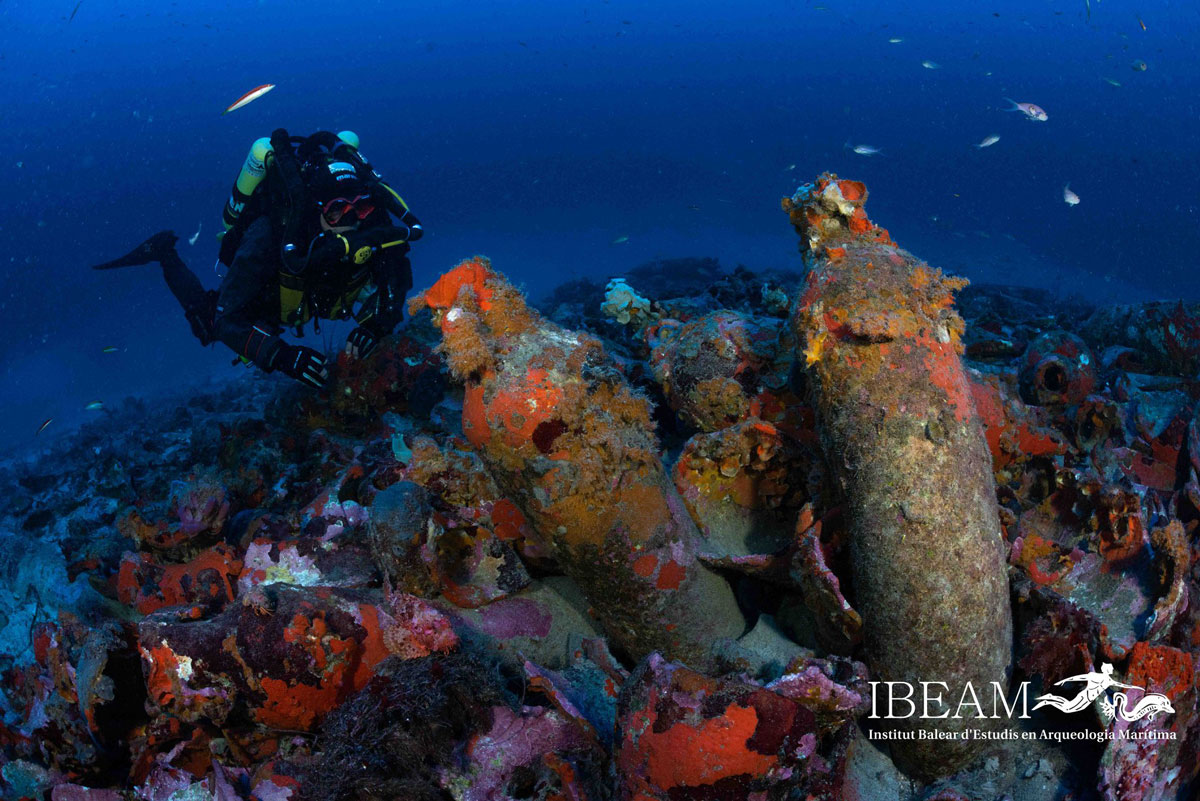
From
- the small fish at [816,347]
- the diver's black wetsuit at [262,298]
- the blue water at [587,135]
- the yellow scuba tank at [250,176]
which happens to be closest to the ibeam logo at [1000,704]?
the small fish at [816,347]

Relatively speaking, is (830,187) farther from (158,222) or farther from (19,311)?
(158,222)

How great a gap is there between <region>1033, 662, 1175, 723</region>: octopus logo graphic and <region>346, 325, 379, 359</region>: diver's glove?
6527 millimetres

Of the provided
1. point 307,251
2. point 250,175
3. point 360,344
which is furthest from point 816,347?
point 250,175

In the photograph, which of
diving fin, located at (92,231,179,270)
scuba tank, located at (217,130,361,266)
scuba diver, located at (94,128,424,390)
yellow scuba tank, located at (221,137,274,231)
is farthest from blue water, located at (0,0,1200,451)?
scuba diver, located at (94,128,424,390)

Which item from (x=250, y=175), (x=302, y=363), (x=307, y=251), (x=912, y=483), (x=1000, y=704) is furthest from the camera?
(x=250, y=175)

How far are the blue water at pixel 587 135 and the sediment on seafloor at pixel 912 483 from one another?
29421 mm

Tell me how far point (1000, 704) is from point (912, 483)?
0.87m

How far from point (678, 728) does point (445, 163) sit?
88.4 m

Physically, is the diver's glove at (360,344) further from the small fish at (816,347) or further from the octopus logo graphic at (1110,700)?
the octopus logo graphic at (1110,700)

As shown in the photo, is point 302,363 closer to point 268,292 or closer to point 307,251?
point 307,251

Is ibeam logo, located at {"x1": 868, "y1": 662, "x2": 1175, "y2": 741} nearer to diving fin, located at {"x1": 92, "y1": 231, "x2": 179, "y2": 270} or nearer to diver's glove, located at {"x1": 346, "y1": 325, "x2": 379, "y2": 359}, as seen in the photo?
diver's glove, located at {"x1": 346, "y1": 325, "x2": 379, "y2": 359}

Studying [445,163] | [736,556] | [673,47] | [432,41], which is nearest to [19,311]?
[445,163]

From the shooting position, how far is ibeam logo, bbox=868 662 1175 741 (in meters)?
1.89

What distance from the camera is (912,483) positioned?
1888mm
